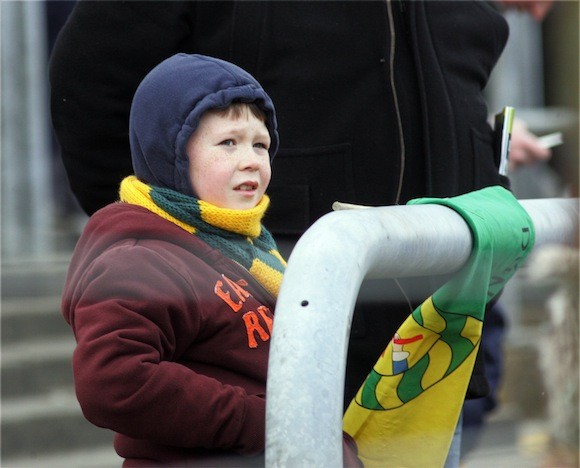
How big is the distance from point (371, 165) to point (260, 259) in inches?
20.0

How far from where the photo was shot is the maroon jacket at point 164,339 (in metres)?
1.38

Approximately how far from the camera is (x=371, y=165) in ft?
6.77

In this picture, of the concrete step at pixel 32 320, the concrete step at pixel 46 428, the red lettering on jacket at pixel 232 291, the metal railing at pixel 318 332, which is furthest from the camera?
the concrete step at pixel 32 320

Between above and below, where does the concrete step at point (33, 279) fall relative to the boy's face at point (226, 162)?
below

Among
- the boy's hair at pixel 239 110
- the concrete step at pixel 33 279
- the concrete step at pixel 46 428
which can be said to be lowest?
the concrete step at pixel 46 428

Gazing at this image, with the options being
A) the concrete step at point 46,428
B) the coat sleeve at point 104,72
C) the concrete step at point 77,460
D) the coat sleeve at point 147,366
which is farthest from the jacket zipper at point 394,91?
the concrete step at point 46,428

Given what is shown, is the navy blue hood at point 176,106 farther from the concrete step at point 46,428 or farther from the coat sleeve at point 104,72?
the concrete step at point 46,428

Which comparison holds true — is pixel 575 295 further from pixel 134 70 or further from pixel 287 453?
pixel 134 70

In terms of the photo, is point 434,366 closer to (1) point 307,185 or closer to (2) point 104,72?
(1) point 307,185

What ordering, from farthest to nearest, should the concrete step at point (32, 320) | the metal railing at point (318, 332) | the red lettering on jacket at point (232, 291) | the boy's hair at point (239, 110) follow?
the concrete step at point (32, 320), the boy's hair at point (239, 110), the red lettering on jacket at point (232, 291), the metal railing at point (318, 332)

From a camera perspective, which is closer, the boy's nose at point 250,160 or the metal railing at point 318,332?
the metal railing at point 318,332

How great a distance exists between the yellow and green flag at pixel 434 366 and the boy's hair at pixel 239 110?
1.14 ft

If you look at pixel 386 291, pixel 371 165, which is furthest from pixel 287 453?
pixel 371 165

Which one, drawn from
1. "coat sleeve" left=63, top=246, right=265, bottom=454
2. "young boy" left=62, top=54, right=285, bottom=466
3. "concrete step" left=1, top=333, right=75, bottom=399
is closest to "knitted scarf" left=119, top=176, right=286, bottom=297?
"young boy" left=62, top=54, right=285, bottom=466
